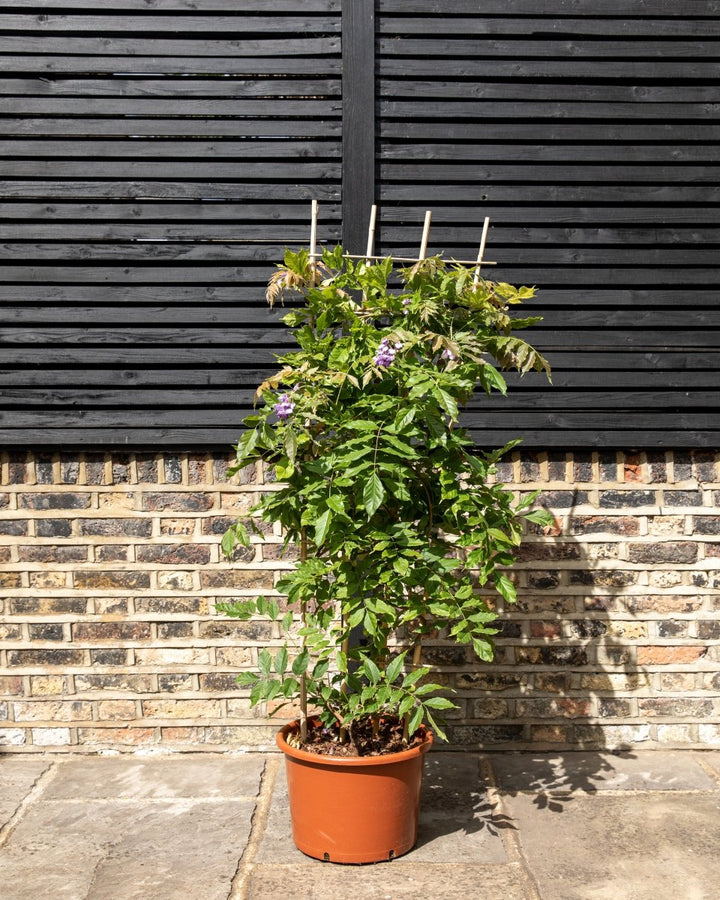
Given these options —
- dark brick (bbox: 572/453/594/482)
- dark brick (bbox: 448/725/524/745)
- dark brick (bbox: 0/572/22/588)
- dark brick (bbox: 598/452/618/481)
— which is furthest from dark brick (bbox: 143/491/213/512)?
dark brick (bbox: 598/452/618/481)

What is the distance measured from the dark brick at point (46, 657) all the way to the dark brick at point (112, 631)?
87 mm

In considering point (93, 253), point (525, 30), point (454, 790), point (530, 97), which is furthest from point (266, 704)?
point (525, 30)

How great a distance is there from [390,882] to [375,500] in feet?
4.09

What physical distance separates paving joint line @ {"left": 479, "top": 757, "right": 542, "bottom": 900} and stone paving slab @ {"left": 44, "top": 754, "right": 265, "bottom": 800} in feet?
3.06

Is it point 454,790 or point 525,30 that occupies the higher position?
point 525,30

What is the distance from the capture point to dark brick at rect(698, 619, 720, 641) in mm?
3973

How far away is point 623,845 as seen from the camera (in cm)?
313

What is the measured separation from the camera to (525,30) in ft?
12.7

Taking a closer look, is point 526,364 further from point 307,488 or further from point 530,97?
point 530,97

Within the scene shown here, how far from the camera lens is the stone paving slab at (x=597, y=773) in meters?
3.61

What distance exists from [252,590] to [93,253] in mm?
1593

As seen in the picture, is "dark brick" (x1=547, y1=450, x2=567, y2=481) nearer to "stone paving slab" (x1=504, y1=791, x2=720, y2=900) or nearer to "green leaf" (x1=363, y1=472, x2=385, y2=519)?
"stone paving slab" (x1=504, y1=791, x2=720, y2=900)

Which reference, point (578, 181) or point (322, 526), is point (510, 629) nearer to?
point (322, 526)

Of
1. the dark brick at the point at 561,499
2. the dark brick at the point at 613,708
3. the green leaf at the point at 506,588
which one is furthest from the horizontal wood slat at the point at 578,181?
the dark brick at the point at 613,708
